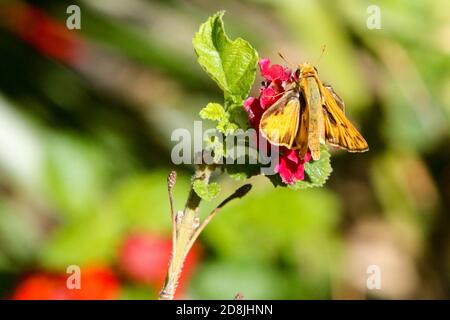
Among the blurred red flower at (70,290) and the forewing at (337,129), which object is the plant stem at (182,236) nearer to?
the forewing at (337,129)

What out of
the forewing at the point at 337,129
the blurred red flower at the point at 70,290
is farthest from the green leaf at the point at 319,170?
the blurred red flower at the point at 70,290

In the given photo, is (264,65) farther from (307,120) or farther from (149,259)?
(149,259)

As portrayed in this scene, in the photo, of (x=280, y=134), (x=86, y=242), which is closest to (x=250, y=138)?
(x=280, y=134)

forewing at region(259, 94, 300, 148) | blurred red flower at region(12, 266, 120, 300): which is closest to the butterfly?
forewing at region(259, 94, 300, 148)

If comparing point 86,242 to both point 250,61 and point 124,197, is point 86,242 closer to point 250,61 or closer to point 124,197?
point 124,197

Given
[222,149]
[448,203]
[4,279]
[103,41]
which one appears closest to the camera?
[222,149]

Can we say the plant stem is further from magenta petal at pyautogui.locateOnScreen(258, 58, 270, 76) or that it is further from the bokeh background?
the bokeh background
